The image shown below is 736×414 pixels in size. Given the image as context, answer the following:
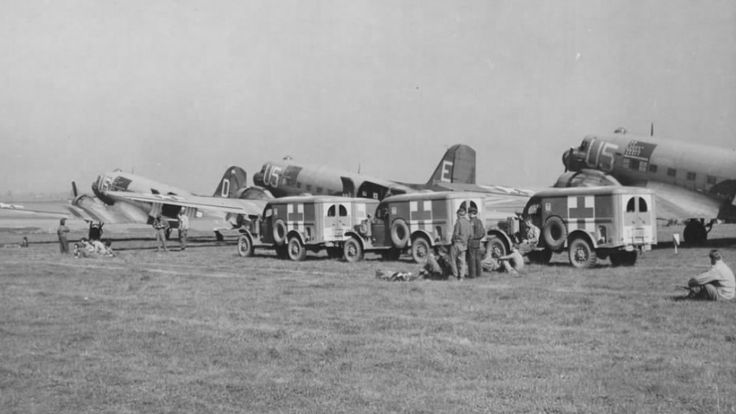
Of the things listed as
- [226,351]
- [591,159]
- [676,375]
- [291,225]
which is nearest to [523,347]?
[676,375]

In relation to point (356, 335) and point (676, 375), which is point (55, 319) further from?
point (676, 375)

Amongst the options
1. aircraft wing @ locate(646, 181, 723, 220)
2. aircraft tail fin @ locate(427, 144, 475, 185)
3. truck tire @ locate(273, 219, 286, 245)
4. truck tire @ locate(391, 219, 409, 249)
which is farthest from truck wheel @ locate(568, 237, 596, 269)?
aircraft tail fin @ locate(427, 144, 475, 185)

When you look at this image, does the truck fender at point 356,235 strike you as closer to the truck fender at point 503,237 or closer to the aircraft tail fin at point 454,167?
the truck fender at point 503,237

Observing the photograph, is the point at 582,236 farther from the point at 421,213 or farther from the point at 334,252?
the point at 334,252

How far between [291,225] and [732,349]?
19.4 meters

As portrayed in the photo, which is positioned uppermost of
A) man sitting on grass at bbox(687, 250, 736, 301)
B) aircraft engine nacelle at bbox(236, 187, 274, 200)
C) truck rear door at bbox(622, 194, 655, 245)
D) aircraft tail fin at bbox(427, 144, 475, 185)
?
aircraft tail fin at bbox(427, 144, 475, 185)

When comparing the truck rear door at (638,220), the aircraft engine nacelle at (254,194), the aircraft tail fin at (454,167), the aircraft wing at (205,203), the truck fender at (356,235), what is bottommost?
the truck fender at (356,235)

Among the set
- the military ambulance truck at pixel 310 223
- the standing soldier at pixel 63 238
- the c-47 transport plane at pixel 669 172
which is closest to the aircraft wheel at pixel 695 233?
the c-47 transport plane at pixel 669 172

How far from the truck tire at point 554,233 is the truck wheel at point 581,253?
1.33ft

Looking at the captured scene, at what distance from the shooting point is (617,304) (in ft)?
47.4

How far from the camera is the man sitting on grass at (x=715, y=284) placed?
14.5 m

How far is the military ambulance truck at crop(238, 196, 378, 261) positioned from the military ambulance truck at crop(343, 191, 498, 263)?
24.7 inches

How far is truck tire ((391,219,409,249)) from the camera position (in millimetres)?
25328

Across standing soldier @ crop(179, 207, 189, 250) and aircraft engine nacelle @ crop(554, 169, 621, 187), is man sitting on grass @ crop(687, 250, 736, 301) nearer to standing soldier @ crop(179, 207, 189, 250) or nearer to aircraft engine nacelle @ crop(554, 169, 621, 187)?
aircraft engine nacelle @ crop(554, 169, 621, 187)
